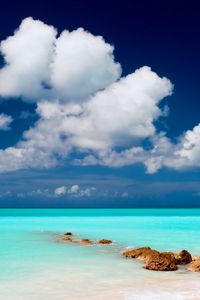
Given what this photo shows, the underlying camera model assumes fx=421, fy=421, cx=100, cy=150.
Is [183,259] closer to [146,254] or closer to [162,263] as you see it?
[162,263]

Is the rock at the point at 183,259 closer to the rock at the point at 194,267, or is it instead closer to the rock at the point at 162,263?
the rock at the point at 162,263

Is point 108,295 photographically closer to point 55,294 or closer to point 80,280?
point 55,294

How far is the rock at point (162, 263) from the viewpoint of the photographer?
54.8 ft

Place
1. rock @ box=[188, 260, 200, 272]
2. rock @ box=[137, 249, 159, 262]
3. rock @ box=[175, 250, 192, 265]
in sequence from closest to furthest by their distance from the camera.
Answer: rock @ box=[188, 260, 200, 272] → rock @ box=[175, 250, 192, 265] → rock @ box=[137, 249, 159, 262]

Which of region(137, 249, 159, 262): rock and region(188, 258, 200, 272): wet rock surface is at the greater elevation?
region(137, 249, 159, 262): rock

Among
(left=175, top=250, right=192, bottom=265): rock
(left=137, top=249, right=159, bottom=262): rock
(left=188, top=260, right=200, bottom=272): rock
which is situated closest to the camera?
(left=188, top=260, right=200, bottom=272): rock

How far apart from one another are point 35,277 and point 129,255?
6232 mm

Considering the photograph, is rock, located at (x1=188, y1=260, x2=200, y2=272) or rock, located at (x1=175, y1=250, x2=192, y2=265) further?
rock, located at (x1=175, y1=250, x2=192, y2=265)

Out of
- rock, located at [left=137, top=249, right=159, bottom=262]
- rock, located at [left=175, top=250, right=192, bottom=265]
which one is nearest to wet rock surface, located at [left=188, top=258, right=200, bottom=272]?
rock, located at [left=175, top=250, right=192, bottom=265]

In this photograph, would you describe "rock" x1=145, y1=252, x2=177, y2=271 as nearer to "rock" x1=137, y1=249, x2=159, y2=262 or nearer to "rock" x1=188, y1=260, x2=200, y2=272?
"rock" x1=188, y1=260, x2=200, y2=272

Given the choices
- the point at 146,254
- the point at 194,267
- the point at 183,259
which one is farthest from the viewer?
the point at 146,254

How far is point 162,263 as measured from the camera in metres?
16.9

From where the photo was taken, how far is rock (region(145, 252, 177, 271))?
54.8 ft

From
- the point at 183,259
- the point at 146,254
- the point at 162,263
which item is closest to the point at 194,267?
the point at 162,263
